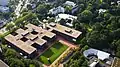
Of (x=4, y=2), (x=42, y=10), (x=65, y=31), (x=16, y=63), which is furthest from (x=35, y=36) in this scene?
(x=4, y=2)

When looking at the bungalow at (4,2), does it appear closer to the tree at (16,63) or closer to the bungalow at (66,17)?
the bungalow at (66,17)

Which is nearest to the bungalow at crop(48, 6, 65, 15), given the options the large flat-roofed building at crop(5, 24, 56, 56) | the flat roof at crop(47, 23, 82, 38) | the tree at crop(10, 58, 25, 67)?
the flat roof at crop(47, 23, 82, 38)

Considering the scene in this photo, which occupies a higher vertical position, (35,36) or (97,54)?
(35,36)

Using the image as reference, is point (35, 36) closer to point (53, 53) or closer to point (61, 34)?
point (53, 53)

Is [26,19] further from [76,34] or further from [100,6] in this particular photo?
[100,6]

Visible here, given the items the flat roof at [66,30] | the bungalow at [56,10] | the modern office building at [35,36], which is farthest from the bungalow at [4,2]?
the flat roof at [66,30]

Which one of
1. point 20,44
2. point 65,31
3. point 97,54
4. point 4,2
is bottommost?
point 97,54
